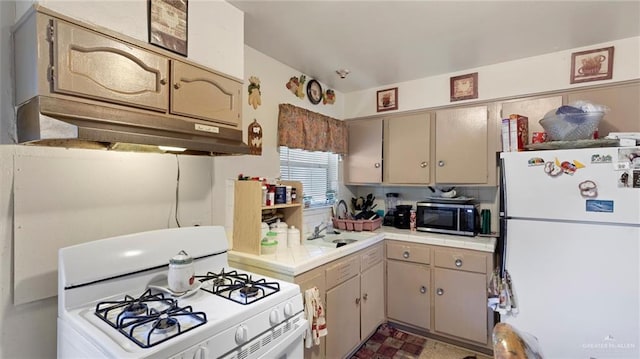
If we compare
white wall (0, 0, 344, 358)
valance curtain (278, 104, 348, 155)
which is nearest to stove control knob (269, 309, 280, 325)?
white wall (0, 0, 344, 358)

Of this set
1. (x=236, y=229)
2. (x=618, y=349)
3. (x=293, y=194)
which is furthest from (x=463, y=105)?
(x=236, y=229)

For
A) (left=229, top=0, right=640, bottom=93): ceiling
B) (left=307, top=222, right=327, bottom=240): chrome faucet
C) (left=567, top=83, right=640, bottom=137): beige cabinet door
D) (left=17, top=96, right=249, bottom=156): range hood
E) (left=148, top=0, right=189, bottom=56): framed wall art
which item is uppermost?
(left=229, top=0, right=640, bottom=93): ceiling

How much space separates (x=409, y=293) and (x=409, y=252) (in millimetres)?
364

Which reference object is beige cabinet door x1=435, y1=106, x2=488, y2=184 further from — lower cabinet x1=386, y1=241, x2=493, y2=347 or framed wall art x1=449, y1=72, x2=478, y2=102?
lower cabinet x1=386, y1=241, x2=493, y2=347

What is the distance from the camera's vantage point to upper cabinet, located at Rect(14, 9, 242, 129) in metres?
1.05

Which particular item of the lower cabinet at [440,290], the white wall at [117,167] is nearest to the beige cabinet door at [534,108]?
the lower cabinet at [440,290]

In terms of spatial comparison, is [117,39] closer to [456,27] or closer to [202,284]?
[202,284]

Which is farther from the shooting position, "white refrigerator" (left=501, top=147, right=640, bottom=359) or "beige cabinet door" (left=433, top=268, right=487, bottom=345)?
"beige cabinet door" (left=433, top=268, right=487, bottom=345)

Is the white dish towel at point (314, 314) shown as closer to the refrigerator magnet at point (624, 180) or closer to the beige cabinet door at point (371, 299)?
the beige cabinet door at point (371, 299)

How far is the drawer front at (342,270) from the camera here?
2.05 meters

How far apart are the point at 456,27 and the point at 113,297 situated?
2.44 meters

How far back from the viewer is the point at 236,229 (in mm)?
2031

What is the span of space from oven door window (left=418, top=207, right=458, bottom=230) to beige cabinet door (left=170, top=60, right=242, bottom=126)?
1.97 metres

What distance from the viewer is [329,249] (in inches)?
84.0
